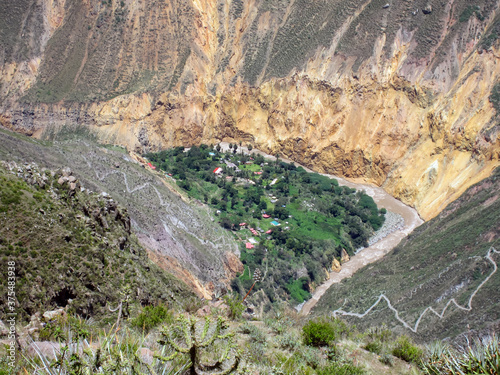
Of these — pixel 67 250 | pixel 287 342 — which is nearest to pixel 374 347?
pixel 287 342

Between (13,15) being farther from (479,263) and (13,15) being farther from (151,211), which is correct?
(479,263)

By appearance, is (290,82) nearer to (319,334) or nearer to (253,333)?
(319,334)

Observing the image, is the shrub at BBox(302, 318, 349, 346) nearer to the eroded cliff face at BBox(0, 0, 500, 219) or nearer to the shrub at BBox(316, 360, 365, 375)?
the shrub at BBox(316, 360, 365, 375)

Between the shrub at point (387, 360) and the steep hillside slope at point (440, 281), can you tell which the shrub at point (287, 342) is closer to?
the shrub at point (387, 360)

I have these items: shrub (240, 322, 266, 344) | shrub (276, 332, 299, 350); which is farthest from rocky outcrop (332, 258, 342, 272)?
shrub (276, 332, 299, 350)

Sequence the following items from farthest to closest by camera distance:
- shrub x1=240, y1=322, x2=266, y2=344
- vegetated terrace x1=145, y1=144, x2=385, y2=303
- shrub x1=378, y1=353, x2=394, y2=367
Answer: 1. vegetated terrace x1=145, y1=144, x2=385, y2=303
2. shrub x1=240, y1=322, x2=266, y2=344
3. shrub x1=378, y1=353, x2=394, y2=367

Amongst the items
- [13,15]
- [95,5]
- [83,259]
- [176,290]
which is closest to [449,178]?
[176,290]

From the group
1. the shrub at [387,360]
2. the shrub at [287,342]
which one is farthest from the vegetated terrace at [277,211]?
the shrub at [387,360]
